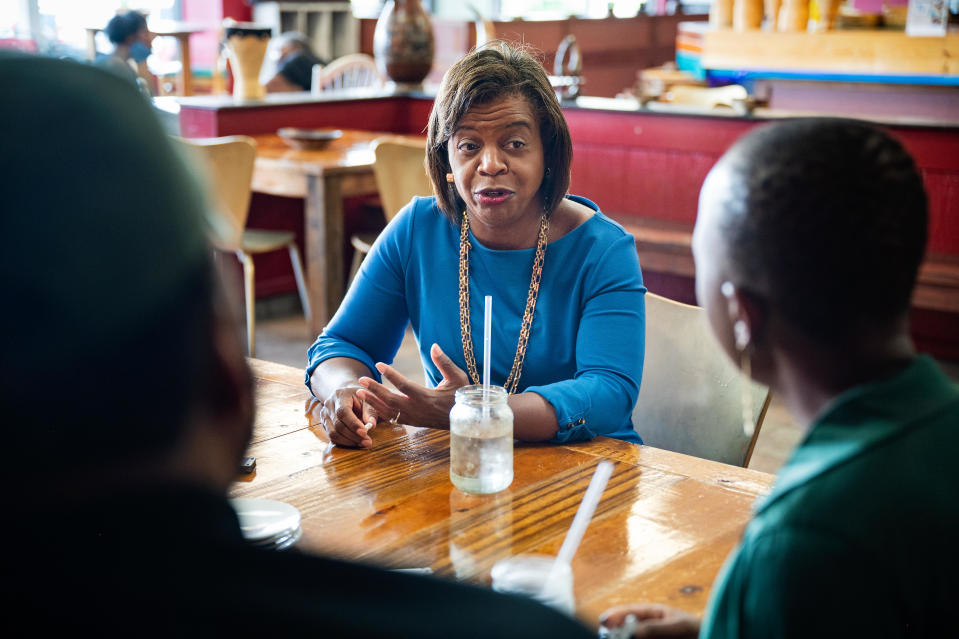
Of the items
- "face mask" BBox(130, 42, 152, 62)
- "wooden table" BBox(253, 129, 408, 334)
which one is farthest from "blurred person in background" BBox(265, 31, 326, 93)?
"wooden table" BBox(253, 129, 408, 334)

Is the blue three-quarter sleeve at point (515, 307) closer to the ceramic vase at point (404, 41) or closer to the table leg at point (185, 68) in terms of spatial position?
the ceramic vase at point (404, 41)

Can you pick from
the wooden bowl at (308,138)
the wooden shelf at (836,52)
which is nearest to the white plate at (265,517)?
the wooden bowl at (308,138)

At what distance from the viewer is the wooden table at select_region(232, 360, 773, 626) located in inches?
41.9

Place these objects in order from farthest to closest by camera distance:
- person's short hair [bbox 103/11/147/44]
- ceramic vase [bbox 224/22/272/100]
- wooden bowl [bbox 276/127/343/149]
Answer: person's short hair [bbox 103/11/147/44]
ceramic vase [bbox 224/22/272/100]
wooden bowl [bbox 276/127/343/149]

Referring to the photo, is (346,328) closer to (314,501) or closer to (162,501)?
(314,501)

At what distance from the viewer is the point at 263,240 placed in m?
4.23

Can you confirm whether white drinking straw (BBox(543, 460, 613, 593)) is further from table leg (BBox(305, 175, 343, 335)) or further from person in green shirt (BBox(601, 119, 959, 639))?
table leg (BBox(305, 175, 343, 335))

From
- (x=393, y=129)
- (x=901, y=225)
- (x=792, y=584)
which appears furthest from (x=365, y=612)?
(x=393, y=129)

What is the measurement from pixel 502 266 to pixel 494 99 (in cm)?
28

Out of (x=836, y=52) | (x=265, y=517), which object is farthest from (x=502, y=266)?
(x=836, y=52)

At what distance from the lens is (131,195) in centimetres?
38

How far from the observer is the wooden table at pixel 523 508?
1.06 metres

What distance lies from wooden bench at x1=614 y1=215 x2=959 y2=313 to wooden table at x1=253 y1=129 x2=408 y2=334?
1.14 meters

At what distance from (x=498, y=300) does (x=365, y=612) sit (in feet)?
4.46
